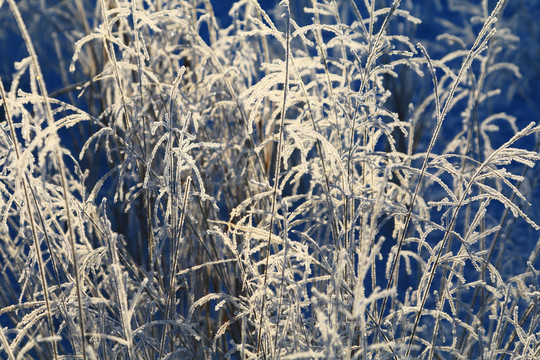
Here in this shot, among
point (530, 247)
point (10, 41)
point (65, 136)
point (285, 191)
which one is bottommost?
point (530, 247)

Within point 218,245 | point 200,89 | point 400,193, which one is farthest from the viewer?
point 200,89

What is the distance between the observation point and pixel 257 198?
127 centimetres

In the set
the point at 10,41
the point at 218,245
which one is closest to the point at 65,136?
the point at 10,41

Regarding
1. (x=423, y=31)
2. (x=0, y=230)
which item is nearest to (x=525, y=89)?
(x=423, y=31)

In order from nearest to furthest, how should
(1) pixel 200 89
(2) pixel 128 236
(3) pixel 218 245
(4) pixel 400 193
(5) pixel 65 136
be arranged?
(3) pixel 218 245 < (4) pixel 400 193 < (1) pixel 200 89 < (2) pixel 128 236 < (5) pixel 65 136

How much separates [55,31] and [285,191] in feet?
4.73

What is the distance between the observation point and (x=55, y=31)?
9.61 feet

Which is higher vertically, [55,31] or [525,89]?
[55,31]

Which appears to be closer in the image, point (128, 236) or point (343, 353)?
point (343, 353)

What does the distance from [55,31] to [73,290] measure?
6.92 ft

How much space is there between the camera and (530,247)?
7.92 feet

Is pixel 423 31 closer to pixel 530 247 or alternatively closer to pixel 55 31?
pixel 530 247

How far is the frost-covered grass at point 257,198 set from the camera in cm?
99

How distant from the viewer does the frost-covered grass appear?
0.99 metres
